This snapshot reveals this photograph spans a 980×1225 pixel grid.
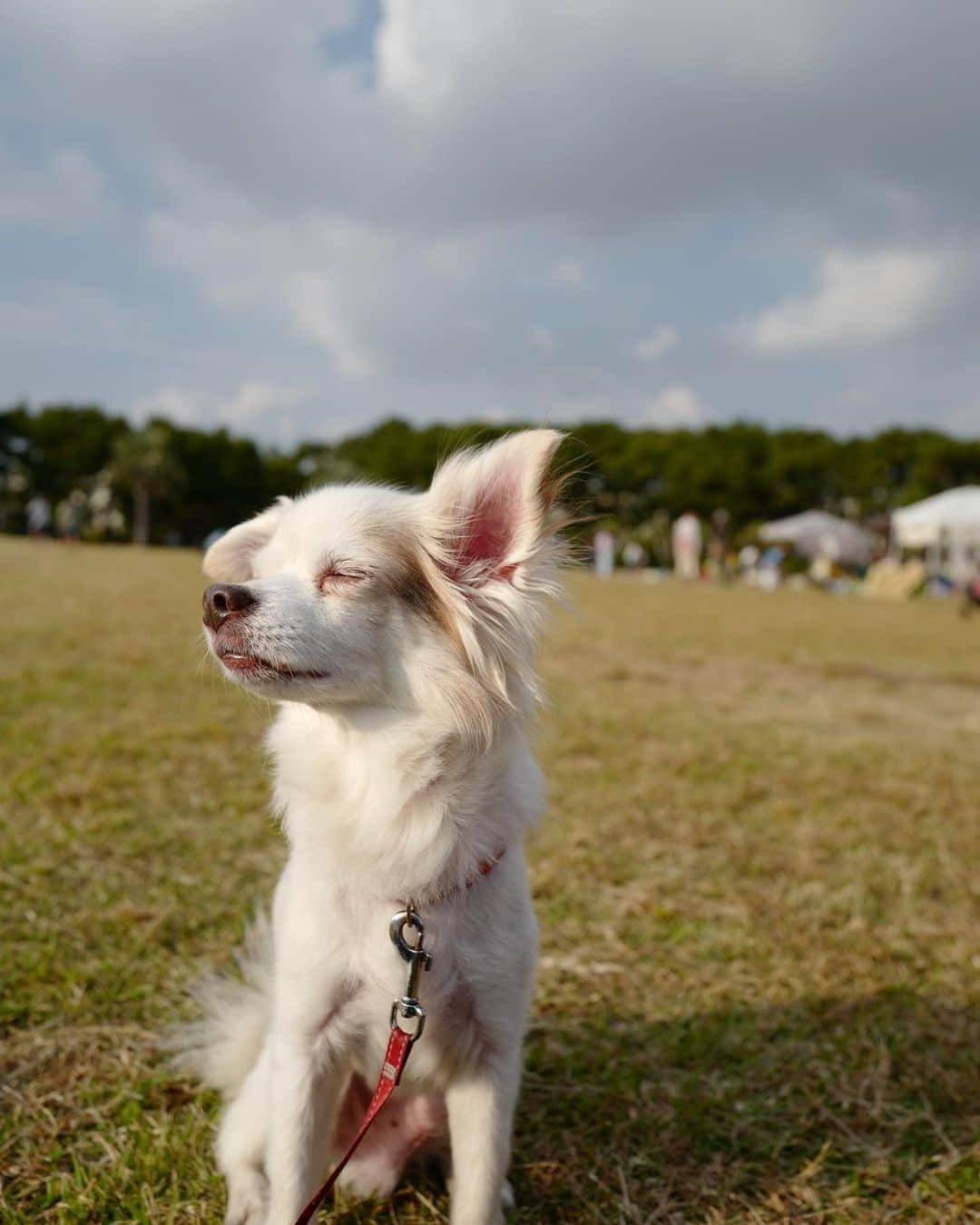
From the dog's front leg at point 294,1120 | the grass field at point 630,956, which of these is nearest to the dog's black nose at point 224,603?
the grass field at point 630,956

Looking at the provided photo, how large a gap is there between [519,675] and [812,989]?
1740 mm

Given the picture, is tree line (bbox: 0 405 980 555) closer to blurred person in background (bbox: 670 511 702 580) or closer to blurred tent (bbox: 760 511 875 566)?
blurred tent (bbox: 760 511 875 566)

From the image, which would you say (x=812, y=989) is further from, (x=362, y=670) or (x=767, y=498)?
(x=767, y=498)

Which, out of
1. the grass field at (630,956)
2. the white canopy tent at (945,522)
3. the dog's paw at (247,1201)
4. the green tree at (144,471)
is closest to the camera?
the dog's paw at (247,1201)

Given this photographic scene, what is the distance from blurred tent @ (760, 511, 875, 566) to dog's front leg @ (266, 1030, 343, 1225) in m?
39.0

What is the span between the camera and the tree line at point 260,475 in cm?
5244

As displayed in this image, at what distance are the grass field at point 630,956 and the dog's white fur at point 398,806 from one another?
321mm

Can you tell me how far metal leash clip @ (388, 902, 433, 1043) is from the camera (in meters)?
1.62

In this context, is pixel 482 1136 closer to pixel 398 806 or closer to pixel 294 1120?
pixel 294 1120

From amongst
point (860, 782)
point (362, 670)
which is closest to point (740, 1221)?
point (362, 670)

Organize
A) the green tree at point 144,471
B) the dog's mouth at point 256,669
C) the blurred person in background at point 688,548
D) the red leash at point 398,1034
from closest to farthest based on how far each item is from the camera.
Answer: the red leash at point 398,1034
the dog's mouth at point 256,669
the blurred person in background at point 688,548
the green tree at point 144,471

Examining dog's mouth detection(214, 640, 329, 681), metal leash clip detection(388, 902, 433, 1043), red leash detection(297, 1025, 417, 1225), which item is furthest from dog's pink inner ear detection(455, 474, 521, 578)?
red leash detection(297, 1025, 417, 1225)

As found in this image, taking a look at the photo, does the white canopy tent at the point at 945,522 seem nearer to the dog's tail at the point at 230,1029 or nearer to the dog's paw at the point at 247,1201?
the dog's tail at the point at 230,1029

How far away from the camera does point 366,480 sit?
91.0 inches
